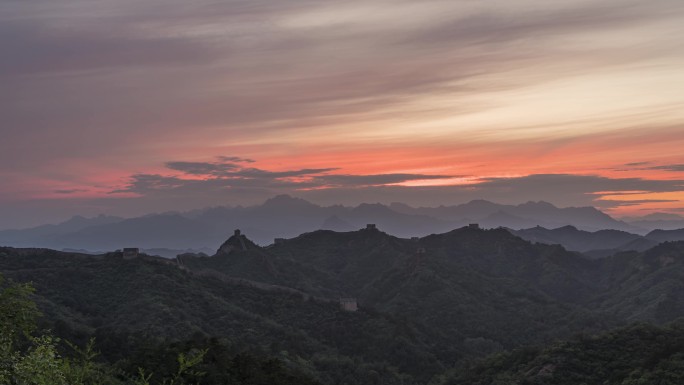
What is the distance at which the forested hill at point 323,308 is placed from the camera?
8150cm

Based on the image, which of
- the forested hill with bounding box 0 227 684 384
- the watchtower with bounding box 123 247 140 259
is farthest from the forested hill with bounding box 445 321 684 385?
the watchtower with bounding box 123 247 140 259

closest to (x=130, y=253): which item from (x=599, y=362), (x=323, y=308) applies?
(x=323, y=308)

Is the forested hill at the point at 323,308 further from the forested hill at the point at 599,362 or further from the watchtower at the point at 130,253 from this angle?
the forested hill at the point at 599,362

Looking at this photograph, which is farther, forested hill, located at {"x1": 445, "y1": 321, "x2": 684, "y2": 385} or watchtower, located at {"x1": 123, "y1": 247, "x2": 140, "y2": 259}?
watchtower, located at {"x1": 123, "y1": 247, "x2": 140, "y2": 259}

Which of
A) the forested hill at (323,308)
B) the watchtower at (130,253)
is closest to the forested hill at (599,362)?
the forested hill at (323,308)

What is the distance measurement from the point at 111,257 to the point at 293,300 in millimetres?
31170

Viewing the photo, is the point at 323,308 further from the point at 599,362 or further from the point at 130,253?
the point at 599,362

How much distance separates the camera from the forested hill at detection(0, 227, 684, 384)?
8150cm

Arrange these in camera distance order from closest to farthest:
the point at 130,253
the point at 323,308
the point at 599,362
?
the point at 599,362 → the point at 323,308 → the point at 130,253

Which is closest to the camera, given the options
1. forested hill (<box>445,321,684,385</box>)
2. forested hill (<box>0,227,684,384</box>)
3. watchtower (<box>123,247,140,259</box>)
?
forested hill (<box>445,321,684,385</box>)

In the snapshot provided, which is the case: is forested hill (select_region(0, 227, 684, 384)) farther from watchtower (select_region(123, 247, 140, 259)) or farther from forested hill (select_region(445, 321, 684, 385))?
forested hill (select_region(445, 321, 684, 385))

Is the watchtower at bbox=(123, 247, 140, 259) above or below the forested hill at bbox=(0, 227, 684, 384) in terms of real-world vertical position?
above

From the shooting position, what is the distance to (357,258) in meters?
188

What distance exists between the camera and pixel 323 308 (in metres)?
108
